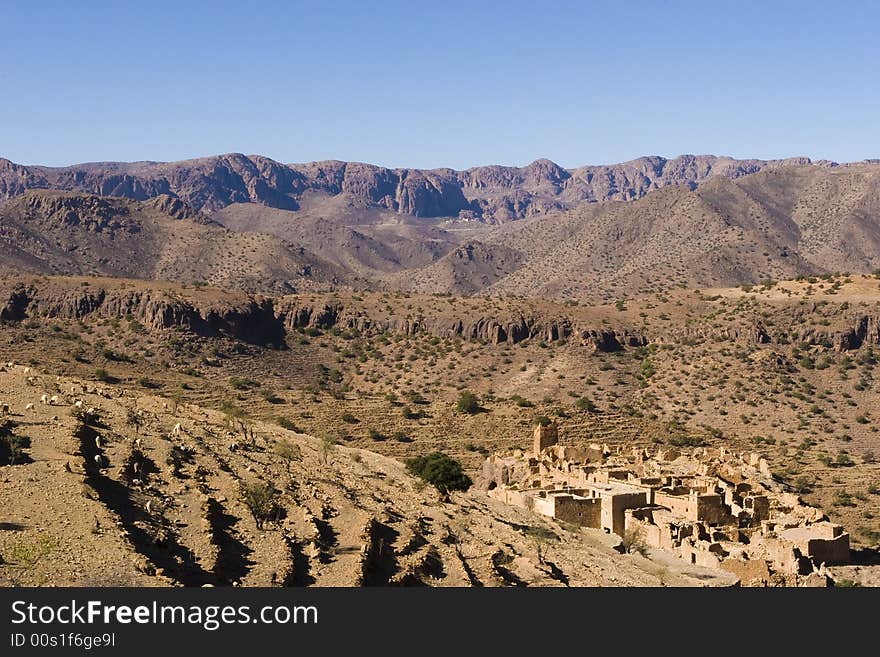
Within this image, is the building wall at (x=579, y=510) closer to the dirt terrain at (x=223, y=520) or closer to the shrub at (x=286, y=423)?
the dirt terrain at (x=223, y=520)

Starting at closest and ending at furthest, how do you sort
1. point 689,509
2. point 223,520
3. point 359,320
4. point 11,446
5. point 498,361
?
point 223,520 → point 11,446 → point 689,509 → point 498,361 → point 359,320

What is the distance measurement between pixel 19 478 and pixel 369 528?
867cm

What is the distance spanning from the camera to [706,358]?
9762 cm

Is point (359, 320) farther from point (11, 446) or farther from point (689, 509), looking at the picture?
point (11, 446)

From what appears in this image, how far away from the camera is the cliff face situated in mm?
100000

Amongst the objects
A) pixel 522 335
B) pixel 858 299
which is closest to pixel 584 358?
pixel 522 335

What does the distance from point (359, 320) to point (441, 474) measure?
68910mm

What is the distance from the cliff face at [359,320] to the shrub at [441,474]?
56806mm

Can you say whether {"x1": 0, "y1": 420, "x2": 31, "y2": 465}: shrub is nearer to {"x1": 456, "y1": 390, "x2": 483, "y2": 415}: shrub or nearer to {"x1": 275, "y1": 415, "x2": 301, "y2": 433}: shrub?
{"x1": 275, "y1": 415, "x2": 301, "y2": 433}: shrub

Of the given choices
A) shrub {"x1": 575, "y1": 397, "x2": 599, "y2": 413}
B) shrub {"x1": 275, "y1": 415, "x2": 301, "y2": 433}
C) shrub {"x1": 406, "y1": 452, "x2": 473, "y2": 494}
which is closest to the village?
shrub {"x1": 406, "y1": 452, "x2": 473, "y2": 494}

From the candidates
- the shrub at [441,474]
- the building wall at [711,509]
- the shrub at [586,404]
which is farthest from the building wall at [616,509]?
the shrub at [586,404]

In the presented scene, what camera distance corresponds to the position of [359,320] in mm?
112000

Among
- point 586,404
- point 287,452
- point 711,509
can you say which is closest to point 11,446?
point 287,452

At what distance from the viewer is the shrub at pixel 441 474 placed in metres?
43.2
